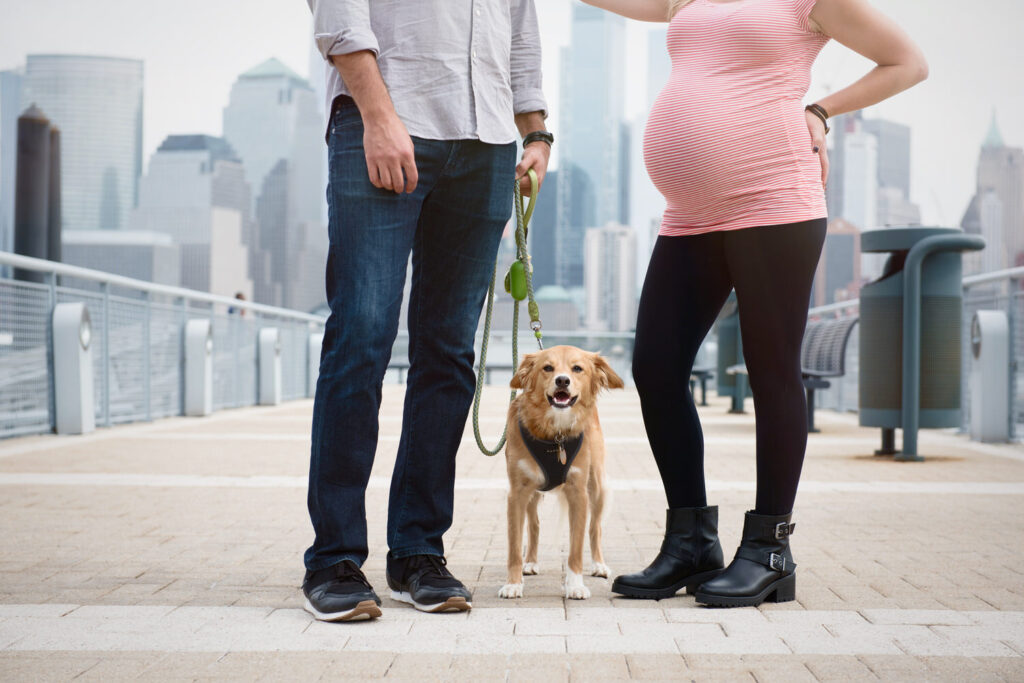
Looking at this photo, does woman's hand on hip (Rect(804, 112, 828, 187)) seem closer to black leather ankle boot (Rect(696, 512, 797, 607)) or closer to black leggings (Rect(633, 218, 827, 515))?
black leggings (Rect(633, 218, 827, 515))

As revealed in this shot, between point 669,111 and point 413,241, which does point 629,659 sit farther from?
point 669,111

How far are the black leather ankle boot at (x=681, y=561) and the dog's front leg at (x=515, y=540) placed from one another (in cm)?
26

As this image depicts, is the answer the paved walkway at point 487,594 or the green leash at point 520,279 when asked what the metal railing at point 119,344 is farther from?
the green leash at point 520,279

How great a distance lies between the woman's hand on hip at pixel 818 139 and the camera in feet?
8.84

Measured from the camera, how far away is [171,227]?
134125mm

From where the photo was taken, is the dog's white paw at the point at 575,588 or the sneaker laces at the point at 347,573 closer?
the sneaker laces at the point at 347,573

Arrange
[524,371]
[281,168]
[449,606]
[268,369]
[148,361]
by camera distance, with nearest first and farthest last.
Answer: [449,606] → [524,371] → [148,361] → [268,369] → [281,168]

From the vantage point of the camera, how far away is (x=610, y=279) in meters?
121

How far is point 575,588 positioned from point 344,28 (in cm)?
153

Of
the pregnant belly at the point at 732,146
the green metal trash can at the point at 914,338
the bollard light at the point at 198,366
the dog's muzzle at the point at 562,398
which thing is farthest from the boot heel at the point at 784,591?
the bollard light at the point at 198,366

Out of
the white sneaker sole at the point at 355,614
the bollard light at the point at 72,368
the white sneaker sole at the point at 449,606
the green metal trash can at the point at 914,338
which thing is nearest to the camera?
the white sneaker sole at the point at 355,614

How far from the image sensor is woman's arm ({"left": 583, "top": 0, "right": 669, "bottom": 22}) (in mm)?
2938

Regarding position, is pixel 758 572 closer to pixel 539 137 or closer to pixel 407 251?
pixel 407 251

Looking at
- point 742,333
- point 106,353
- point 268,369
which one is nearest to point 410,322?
point 742,333
